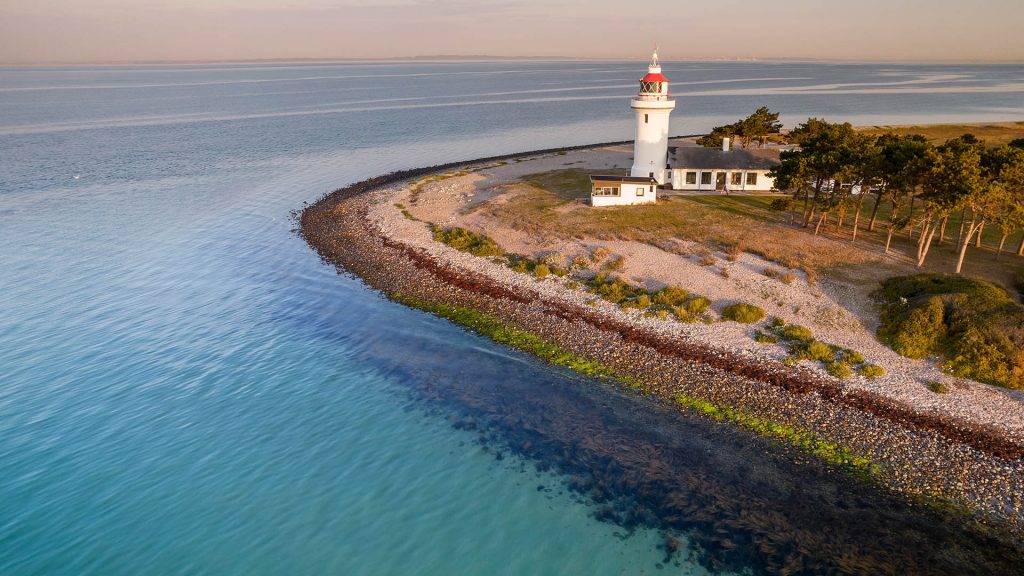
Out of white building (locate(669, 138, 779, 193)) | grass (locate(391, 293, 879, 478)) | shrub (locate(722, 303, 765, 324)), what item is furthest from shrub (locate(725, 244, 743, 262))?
white building (locate(669, 138, 779, 193))

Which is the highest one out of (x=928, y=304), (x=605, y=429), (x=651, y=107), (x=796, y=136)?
(x=651, y=107)

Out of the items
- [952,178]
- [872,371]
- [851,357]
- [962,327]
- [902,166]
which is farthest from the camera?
[902,166]

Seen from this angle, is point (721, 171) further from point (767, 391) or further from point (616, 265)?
point (767, 391)

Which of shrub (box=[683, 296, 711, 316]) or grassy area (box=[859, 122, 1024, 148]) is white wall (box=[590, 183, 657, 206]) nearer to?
shrub (box=[683, 296, 711, 316])

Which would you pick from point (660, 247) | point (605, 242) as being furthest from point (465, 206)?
point (660, 247)

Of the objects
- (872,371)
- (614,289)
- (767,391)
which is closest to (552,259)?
(614,289)

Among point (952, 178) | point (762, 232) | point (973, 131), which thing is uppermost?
point (952, 178)

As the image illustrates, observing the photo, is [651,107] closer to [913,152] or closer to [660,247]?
[660,247]
